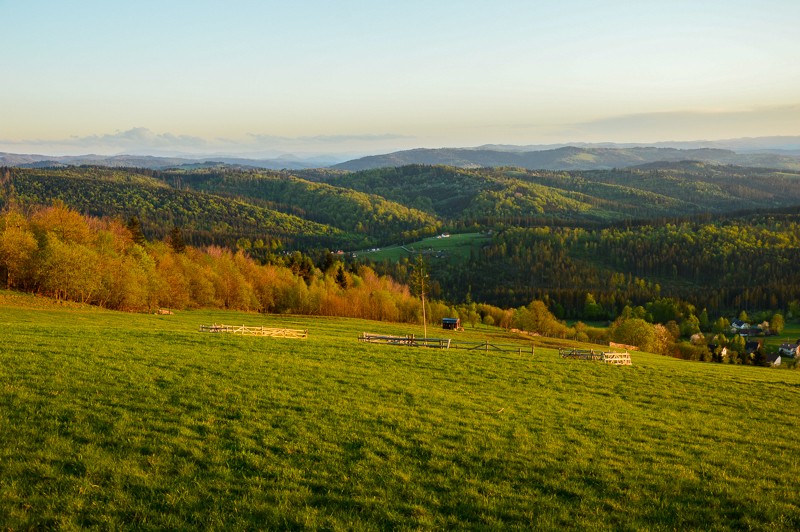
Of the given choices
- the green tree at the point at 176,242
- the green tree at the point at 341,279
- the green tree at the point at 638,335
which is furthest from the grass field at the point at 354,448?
the green tree at the point at 341,279

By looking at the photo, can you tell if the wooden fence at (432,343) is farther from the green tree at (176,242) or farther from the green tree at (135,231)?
the green tree at (176,242)

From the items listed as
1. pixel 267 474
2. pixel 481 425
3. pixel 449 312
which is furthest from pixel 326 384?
pixel 449 312

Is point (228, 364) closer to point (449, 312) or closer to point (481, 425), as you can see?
point (481, 425)

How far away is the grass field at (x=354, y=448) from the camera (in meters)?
12.4

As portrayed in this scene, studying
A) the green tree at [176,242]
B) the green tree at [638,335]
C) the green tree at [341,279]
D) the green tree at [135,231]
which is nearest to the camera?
the green tree at [135,231]

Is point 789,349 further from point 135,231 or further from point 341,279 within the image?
point 135,231

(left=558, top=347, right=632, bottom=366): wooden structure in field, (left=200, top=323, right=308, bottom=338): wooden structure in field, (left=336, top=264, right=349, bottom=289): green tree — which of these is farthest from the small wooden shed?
(left=200, top=323, right=308, bottom=338): wooden structure in field

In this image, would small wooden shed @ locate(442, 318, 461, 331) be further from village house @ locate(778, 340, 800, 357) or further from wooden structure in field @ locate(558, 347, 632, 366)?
village house @ locate(778, 340, 800, 357)

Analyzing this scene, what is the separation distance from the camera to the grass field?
12383 mm

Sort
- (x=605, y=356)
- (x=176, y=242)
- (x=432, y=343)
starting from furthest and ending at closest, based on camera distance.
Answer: (x=176, y=242), (x=432, y=343), (x=605, y=356)

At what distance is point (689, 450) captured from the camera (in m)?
19.8

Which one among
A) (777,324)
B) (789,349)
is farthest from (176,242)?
(777,324)

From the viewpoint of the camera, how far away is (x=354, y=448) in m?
16.7

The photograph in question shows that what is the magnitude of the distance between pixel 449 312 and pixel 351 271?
101 ft
